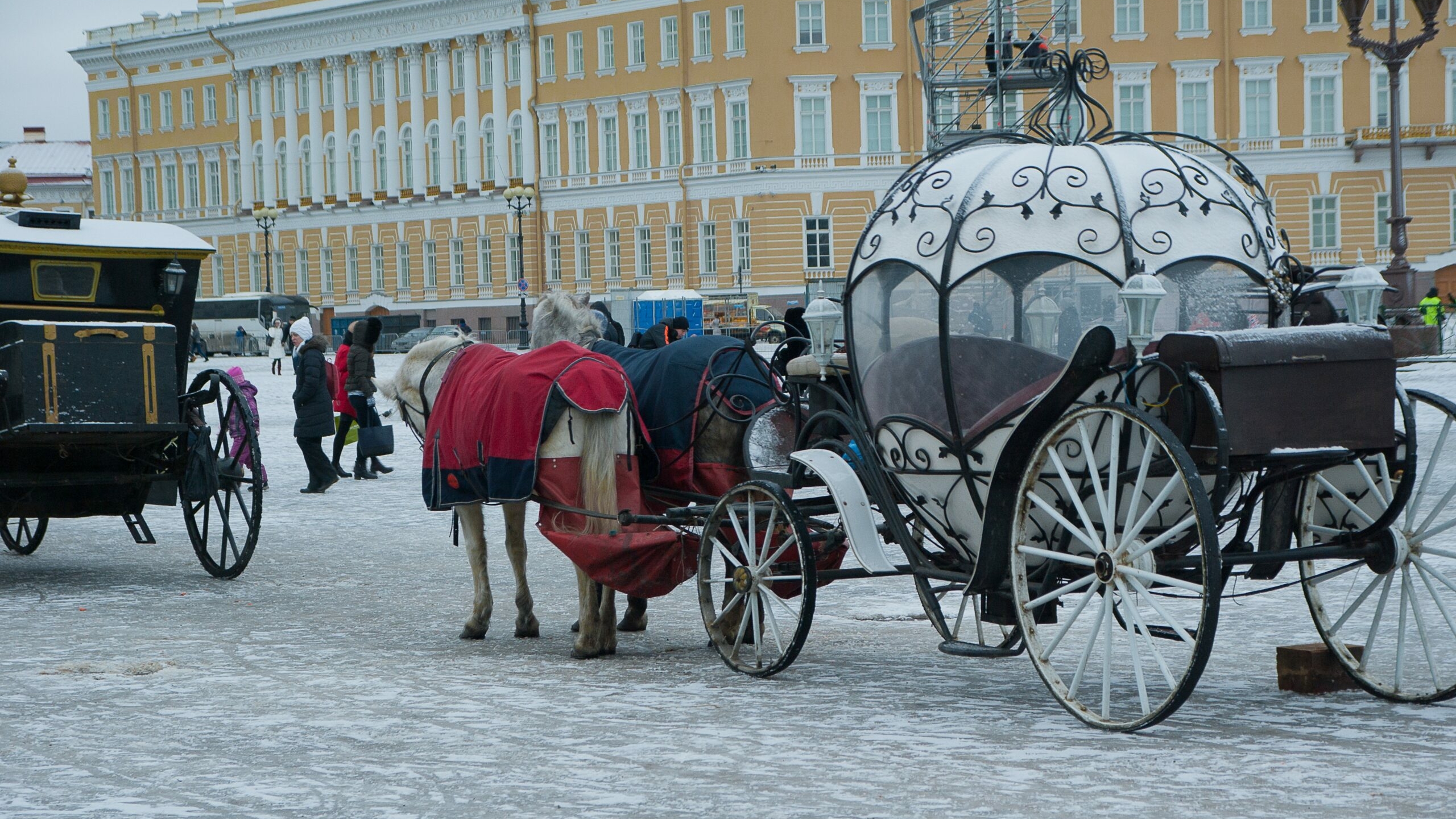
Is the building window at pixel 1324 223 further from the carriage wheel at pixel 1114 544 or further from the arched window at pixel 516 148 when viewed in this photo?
the carriage wheel at pixel 1114 544

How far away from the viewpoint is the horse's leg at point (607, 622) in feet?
24.9

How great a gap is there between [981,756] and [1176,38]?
4859 centimetres

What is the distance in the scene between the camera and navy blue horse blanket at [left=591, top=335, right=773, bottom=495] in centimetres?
787

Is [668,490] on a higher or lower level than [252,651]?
higher

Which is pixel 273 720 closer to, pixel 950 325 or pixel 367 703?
pixel 367 703

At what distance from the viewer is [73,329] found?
968cm

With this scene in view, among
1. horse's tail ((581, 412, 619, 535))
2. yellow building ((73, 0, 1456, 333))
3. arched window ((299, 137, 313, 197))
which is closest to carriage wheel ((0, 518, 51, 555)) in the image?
horse's tail ((581, 412, 619, 535))

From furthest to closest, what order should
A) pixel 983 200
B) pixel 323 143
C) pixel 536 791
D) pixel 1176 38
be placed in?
pixel 323 143 → pixel 1176 38 → pixel 983 200 → pixel 536 791

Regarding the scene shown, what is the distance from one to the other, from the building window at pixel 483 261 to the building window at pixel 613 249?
5124 millimetres

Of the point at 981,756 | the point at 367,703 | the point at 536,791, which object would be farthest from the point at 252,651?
the point at 981,756

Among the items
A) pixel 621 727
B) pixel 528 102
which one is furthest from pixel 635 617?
pixel 528 102

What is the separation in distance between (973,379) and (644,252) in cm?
5047

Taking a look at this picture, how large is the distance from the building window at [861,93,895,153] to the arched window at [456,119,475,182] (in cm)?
1534

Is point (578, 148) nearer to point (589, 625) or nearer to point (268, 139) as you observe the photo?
point (268, 139)
